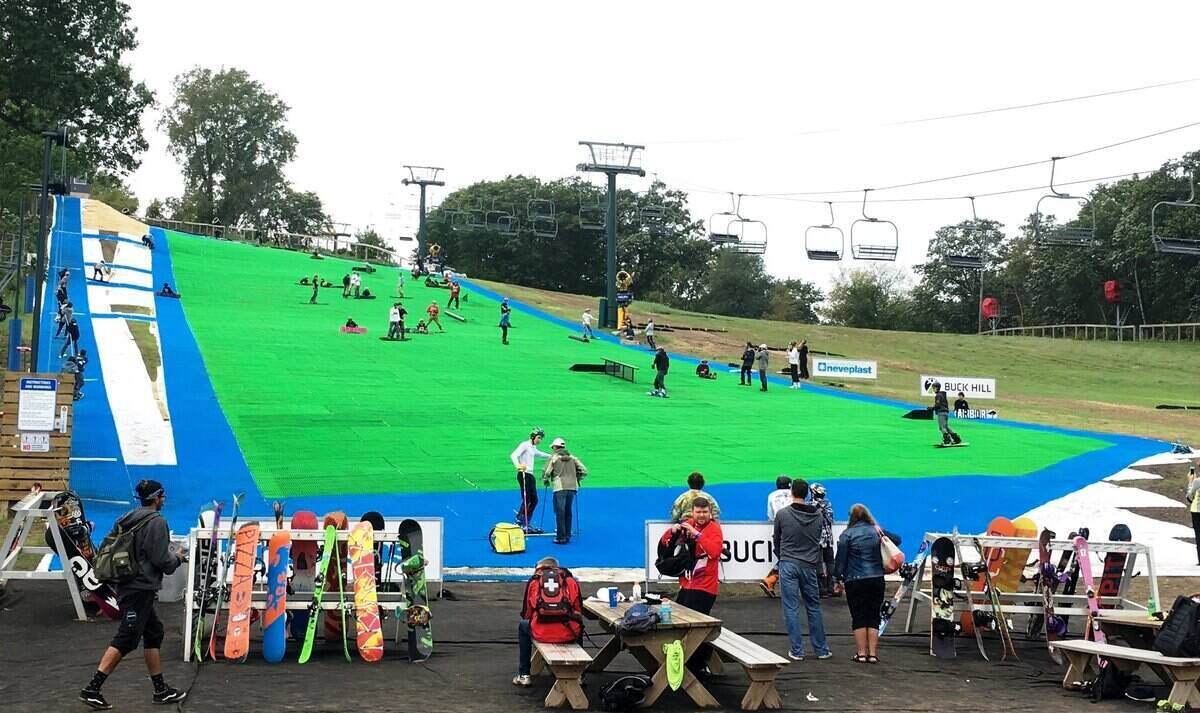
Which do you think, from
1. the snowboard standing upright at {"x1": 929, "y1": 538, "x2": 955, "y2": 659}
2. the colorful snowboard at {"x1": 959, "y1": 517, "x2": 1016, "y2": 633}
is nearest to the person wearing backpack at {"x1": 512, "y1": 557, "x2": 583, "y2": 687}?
the snowboard standing upright at {"x1": 929, "y1": 538, "x2": 955, "y2": 659}

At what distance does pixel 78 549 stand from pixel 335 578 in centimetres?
341

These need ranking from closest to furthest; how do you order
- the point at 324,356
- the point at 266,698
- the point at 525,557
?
1. the point at 266,698
2. the point at 525,557
3. the point at 324,356

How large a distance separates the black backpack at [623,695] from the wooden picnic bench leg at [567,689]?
175 mm

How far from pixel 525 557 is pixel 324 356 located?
25.9 metres

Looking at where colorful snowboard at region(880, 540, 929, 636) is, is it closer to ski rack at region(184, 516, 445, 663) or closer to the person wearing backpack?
the person wearing backpack

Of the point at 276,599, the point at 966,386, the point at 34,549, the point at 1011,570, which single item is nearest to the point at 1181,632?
the point at 1011,570

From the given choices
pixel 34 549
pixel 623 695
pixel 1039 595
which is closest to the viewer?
pixel 623 695

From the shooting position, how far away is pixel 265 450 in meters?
24.9

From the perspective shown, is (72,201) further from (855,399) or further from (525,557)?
(525,557)

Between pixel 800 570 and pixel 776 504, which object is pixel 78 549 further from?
pixel 776 504

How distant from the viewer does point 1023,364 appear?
218 ft

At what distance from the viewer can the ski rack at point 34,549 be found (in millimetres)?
12123

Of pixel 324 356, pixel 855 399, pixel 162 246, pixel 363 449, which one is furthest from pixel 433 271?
pixel 363 449

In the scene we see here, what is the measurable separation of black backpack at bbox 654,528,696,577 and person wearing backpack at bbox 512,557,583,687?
995 mm
